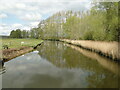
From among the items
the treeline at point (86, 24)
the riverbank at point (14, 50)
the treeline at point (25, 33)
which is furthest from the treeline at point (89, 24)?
the riverbank at point (14, 50)

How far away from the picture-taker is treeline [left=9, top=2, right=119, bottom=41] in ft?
45.5

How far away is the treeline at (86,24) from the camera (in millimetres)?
13855

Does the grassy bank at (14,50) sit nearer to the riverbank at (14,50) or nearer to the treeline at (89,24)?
the riverbank at (14,50)

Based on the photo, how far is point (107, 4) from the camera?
14.7 metres

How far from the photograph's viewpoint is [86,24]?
1304 inches

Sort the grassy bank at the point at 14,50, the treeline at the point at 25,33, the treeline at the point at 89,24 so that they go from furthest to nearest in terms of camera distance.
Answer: the treeline at the point at 25,33, the treeline at the point at 89,24, the grassy bank at the point at 14,50

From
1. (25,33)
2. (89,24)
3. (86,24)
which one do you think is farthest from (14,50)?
(25,33)

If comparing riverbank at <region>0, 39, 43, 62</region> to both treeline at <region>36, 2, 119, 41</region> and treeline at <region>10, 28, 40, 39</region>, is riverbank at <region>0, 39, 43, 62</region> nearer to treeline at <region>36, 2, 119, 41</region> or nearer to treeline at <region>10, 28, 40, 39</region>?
treeline at <region>36, 2, 119, 41</region>

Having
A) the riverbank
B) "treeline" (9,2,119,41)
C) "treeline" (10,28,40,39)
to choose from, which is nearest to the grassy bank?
the riverbank

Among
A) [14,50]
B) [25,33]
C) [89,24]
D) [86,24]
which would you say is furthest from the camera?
[25,33]

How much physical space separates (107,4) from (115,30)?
3728 millimetres

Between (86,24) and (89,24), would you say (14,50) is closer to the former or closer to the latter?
(89,24)

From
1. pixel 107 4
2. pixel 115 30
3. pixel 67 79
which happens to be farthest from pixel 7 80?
pixel 107 4

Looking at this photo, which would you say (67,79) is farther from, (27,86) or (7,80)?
(7,80)
